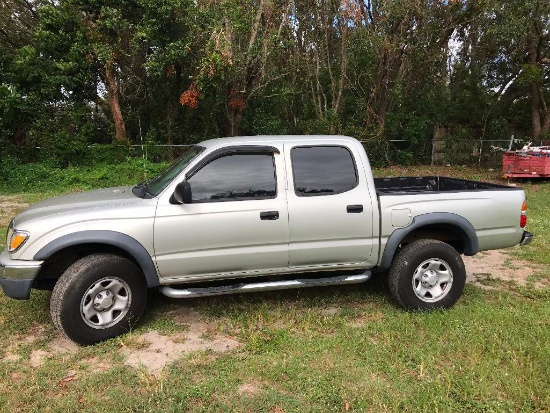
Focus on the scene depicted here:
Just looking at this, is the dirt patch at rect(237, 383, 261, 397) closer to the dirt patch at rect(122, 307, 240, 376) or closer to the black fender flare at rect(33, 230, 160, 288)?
the dirt patch at rect(122, 307, 240, 376)

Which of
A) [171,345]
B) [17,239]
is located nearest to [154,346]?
[171,345]

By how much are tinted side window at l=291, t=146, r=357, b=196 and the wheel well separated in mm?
1764

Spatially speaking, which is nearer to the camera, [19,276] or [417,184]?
[19,276]

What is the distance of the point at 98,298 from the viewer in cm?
414

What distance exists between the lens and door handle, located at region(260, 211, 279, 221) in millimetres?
4418

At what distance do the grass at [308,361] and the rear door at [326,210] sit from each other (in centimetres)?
65

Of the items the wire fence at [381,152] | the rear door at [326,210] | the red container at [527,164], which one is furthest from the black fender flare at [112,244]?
the red container at [527,164]

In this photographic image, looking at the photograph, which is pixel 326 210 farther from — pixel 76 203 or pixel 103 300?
pixel 76 203

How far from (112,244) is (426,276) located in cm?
308

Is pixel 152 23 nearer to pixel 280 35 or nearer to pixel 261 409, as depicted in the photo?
pixel 280 35

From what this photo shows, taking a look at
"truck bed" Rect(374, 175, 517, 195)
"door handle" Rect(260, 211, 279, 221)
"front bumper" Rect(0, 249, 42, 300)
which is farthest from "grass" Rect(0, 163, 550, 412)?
"truck bed" Rect(374, 175, 517, 195)

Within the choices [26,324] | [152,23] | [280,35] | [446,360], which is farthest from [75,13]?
[446,360]

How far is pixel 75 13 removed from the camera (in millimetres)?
15266

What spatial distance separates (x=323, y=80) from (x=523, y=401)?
61.0 feet
